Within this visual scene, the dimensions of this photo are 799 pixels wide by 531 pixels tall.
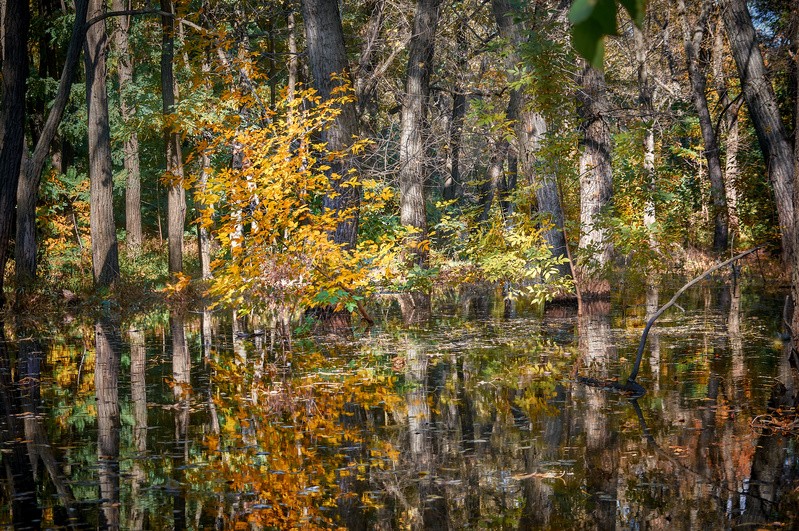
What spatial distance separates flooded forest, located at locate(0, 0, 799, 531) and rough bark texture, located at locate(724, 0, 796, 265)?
0.11 ft

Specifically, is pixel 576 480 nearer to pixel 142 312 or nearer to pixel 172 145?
pixel 142 312

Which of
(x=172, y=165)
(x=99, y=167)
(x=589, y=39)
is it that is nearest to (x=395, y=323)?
(x=99, y=167)

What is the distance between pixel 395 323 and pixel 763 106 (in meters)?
7.58

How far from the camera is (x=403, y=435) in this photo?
6328mm

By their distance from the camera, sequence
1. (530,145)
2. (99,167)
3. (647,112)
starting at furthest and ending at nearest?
1. (99,167)
2. (647,112)
3. (530,145)

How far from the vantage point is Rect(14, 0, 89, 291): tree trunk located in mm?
16938

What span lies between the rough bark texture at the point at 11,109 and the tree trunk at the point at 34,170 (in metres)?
1.28

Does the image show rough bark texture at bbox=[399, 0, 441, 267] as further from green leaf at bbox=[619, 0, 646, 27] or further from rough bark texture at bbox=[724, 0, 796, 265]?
green leaf at bbox=[619, 0, 646, 27]

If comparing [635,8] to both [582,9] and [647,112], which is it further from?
[647,112]

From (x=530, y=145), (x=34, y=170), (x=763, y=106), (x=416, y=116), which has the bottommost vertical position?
(x=763, y=106)

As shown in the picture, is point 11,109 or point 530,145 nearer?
point 11,109

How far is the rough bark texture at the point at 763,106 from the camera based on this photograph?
9383 mm

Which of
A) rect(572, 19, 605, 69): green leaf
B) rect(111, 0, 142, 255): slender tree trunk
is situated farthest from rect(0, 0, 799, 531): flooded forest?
rect(111, 0, 142, 255): slender tree trunk

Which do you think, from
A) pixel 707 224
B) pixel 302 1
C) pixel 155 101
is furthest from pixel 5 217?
pixel 707 224
